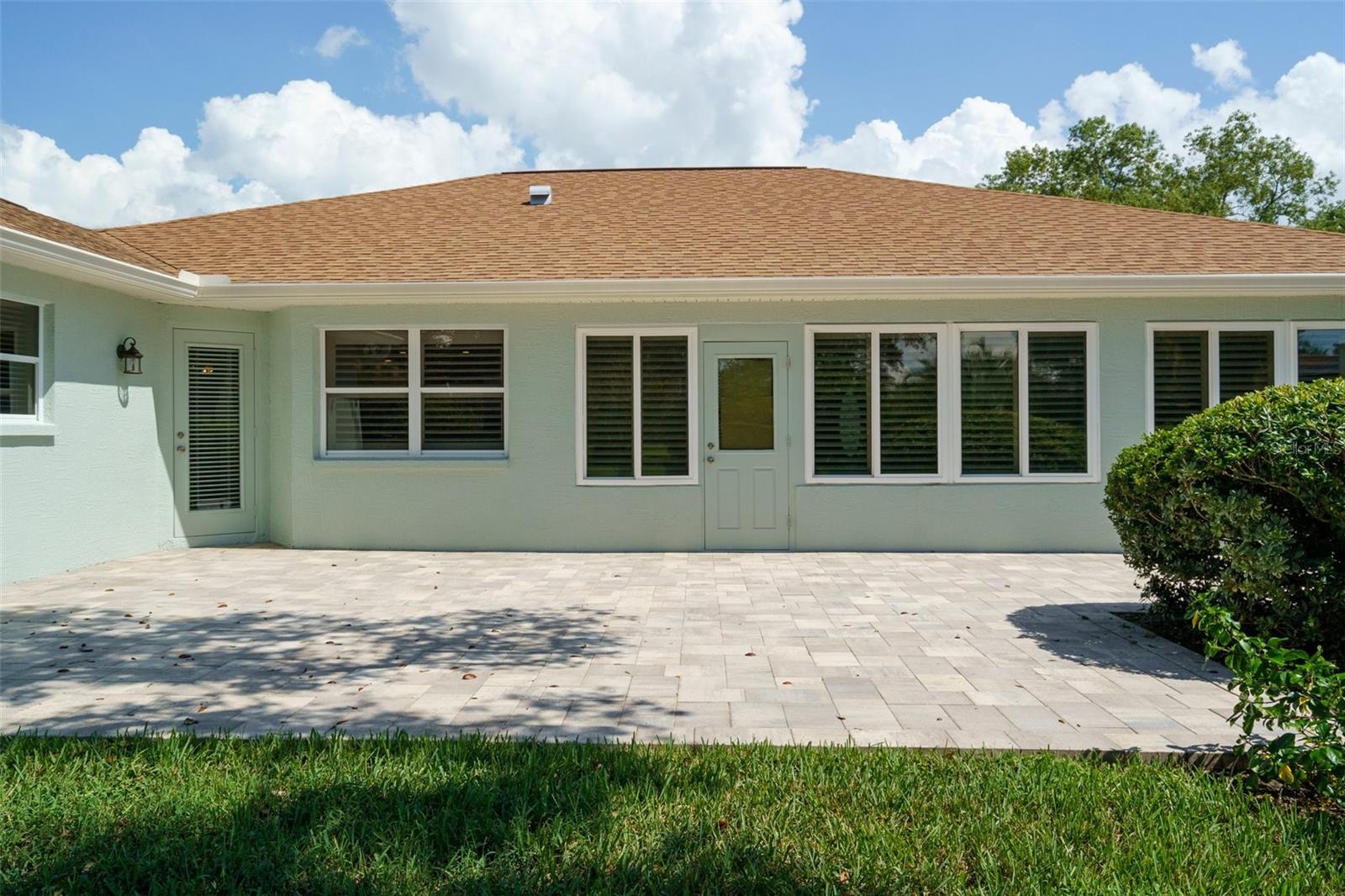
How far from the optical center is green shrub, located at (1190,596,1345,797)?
2.98 meters

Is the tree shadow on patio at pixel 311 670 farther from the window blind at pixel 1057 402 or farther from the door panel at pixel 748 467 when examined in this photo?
the window blind at pixel 1057 402

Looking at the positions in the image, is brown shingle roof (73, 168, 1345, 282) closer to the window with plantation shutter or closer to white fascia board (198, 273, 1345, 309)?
white fascia board (198, 273, 1345, 309)

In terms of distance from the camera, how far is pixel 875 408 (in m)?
9.68

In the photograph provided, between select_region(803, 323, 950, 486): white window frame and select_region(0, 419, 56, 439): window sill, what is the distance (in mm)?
7902

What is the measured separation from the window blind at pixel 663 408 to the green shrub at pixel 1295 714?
6751mm

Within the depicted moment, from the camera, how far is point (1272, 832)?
288 centimetres

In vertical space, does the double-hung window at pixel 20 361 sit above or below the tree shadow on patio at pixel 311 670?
above

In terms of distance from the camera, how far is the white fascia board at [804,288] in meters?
9.09

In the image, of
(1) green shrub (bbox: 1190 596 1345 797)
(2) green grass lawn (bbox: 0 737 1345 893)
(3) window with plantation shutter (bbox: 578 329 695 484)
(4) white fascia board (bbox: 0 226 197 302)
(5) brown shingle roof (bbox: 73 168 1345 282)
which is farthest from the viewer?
(3) window with plantation shutter (bbox: 578 329 695 484)

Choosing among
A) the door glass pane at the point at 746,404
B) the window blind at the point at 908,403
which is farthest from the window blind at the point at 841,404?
the door glass pane at the point at 746,404

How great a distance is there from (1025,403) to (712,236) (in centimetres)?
447

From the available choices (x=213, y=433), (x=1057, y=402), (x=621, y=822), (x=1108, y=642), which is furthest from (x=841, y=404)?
(x=213, y=433)

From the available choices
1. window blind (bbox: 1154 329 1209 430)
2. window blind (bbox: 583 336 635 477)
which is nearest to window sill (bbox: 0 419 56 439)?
window blind (bbox: 583 336 635 477)

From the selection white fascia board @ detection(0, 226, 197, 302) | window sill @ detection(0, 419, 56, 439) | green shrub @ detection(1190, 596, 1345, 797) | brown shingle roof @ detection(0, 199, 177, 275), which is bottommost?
green shrub @ detection(1190, 596, 1345, 797)
